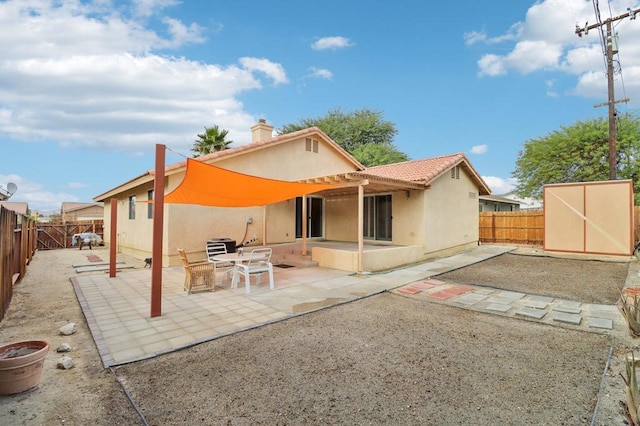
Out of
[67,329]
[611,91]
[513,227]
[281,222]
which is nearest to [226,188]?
[67,329]

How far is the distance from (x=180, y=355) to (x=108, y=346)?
3.58 ft

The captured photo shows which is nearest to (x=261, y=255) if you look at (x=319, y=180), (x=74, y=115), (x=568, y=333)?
(x=319, y=180)

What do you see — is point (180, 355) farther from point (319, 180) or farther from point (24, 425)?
point (319, 180)

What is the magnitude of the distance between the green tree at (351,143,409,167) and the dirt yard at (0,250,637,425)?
23395mm

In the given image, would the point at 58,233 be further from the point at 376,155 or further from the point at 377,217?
the point at 376,155

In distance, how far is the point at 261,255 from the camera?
25.8 feet

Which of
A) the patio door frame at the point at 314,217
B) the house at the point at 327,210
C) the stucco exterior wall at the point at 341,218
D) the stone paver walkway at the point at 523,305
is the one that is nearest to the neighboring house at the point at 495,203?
the house at the point at 327,210

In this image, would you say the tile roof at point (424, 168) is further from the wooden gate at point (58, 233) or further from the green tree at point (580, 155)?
the wooden gate at point (58, 233)

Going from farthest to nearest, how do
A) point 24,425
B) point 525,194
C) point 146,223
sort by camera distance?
point 525,194 < point 146,223 < point 24,425

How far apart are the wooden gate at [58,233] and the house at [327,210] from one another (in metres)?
6.43

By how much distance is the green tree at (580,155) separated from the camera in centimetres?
2036

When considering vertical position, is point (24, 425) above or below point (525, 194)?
below

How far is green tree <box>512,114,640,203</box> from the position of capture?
20.4m

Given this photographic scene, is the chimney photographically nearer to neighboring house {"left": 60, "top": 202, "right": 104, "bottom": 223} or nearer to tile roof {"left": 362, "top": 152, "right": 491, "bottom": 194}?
tile roof {"left": 362, "top": 152, "right": 491, "bottom": 194}
